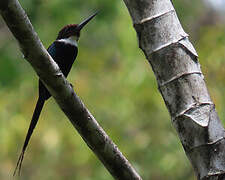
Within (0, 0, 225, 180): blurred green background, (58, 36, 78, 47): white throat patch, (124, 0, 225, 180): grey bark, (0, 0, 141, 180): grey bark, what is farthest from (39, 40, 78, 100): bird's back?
(124, 0, 225, 180): grey bark

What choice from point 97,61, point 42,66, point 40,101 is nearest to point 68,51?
point 40,101

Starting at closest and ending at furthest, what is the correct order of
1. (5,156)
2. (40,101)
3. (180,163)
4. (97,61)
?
(40,101) → (180,163) → (5,156) → (97,61)

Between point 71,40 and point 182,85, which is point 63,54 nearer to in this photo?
point 71,40

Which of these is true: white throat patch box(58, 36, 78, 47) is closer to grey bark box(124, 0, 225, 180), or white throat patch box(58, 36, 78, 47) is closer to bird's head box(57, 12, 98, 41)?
bird's head box(57, 12, 98, 41)

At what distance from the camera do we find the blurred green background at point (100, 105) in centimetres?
370

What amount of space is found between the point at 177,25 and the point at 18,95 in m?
3.03

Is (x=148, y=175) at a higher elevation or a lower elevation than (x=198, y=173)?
lower

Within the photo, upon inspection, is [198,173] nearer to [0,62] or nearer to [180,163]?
[180,163]

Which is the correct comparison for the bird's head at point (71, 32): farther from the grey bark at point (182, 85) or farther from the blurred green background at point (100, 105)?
the grey bark at point (182, 85)

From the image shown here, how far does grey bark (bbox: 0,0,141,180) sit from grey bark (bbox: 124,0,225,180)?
237 millimetres

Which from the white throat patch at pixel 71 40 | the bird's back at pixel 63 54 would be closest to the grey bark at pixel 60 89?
the bird's back at pixel 63 54

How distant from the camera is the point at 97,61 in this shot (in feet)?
15.9

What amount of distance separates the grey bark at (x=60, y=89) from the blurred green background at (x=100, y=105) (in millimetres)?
1515

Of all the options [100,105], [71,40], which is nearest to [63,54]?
[71,40]
